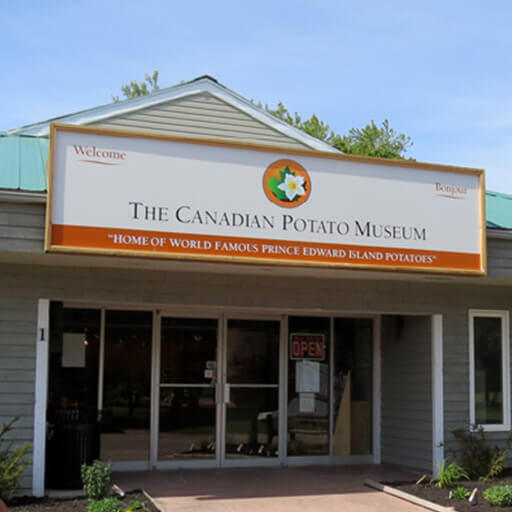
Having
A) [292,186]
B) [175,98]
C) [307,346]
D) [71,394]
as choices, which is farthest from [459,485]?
[175,98]

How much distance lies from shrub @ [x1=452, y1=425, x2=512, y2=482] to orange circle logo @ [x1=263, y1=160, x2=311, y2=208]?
14.7 feet

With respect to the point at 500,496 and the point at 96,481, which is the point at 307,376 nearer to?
the point at 500,496

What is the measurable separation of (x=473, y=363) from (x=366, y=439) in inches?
85.5

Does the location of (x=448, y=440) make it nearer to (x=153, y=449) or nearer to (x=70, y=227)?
(x=153, y=449)

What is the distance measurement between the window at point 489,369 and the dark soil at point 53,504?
17.4 feet

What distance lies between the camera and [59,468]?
9680mm

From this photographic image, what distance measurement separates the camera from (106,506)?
323 inches

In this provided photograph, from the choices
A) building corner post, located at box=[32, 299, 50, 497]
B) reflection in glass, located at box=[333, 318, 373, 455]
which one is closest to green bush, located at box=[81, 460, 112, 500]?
building corner post, located at box=[32, 299, 50, 497]

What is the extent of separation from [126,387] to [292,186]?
4165 mm

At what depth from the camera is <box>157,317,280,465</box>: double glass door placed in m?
11.5

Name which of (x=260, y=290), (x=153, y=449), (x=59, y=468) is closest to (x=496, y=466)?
(x=260, y=290)

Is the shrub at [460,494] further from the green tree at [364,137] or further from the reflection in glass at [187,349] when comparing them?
the green tree at [364,137]

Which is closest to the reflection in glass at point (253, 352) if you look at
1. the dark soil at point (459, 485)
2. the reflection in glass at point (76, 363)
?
the reflection in glass at point (76, 363)

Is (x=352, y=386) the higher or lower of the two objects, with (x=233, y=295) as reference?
lower
